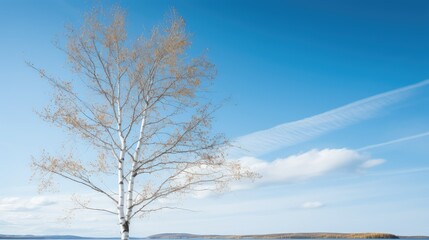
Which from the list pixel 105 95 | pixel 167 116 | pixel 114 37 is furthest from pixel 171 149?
pixel 114 37

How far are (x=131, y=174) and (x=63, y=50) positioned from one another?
4.87m

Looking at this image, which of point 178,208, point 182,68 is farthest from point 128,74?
point 178,208

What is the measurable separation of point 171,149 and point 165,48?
11.3ft

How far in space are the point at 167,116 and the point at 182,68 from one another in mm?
1734

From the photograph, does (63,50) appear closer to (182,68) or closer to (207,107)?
(182,68)

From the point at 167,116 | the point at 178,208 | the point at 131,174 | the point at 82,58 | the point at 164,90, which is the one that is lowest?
the point at 178,208

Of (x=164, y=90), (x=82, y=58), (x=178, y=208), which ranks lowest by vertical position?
(x=178, y=208)

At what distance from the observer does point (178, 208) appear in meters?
14.0

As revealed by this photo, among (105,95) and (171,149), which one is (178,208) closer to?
(171,149)

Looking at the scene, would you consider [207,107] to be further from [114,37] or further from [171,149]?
[114,37]

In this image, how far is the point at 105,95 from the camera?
14375 millimetres

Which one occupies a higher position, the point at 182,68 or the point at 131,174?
the point at 182,68

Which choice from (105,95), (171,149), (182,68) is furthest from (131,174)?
(182,68)

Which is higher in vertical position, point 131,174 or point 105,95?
point 105,95
